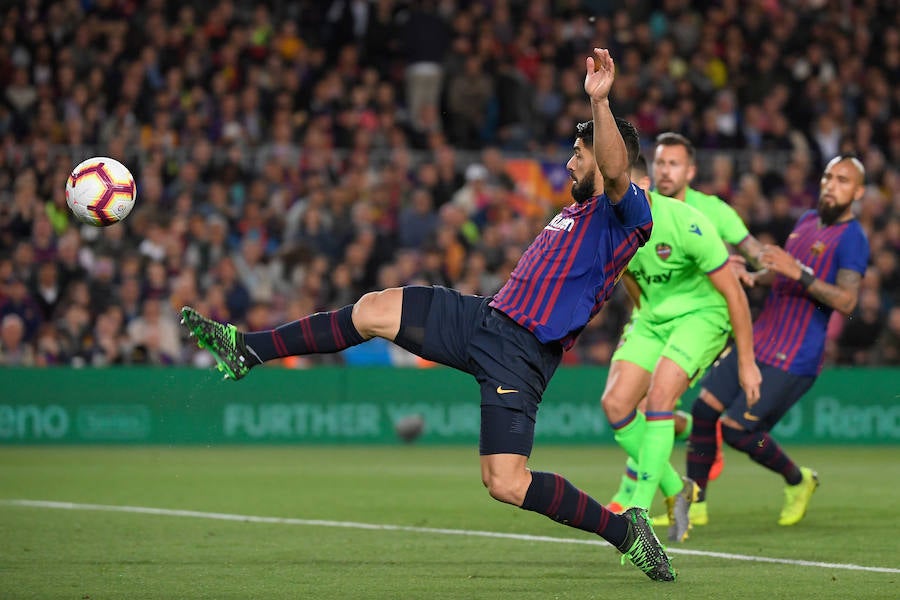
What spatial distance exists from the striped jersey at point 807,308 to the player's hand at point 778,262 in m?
0.84

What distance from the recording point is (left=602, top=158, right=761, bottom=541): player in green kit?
867 cm

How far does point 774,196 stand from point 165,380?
342 inches

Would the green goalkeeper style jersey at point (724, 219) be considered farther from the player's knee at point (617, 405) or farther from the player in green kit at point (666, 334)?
the player's knee at point (617, 405)

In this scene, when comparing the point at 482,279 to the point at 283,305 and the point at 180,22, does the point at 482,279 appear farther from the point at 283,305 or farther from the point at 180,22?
the point at 180,22

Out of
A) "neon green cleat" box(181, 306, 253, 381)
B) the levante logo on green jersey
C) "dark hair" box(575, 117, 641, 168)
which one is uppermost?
"dark hair" box(575, 117, 641, 168)

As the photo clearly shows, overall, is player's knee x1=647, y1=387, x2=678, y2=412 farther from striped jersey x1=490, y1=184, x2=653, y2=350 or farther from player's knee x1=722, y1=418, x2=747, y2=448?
striped jersey x1=490, y1=184, x2=653, y2=350

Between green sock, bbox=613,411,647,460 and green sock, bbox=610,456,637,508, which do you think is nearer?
green sock, bbox=613,411,647,460

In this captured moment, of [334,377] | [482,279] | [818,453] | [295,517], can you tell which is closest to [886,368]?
[818,453]

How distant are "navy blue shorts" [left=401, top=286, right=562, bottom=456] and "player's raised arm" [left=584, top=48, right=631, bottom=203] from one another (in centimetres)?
94

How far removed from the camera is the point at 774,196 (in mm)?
20125

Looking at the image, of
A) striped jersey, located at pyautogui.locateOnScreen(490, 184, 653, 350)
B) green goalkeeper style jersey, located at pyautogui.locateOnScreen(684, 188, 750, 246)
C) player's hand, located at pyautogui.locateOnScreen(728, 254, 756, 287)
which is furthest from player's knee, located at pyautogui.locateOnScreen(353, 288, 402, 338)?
green goalkeeper style jersey, located at pyautogui.locateOnScreen(684, 188, 750, 246)

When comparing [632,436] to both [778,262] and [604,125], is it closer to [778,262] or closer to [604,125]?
[778,262]

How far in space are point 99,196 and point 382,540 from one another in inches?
106

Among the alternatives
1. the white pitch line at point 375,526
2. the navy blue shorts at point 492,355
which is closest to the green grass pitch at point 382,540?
the white pitch line at point 375,526
